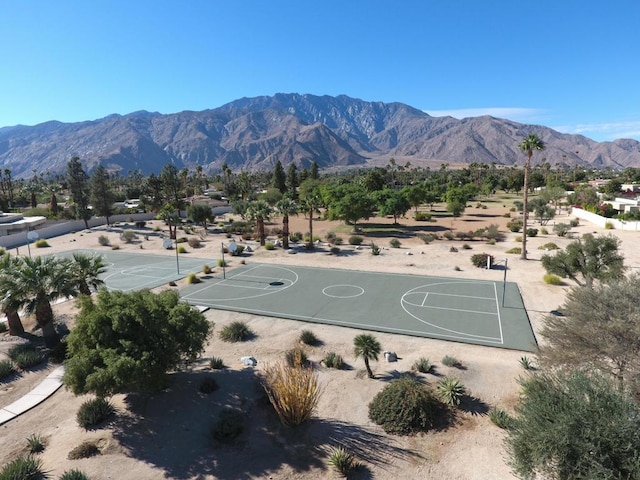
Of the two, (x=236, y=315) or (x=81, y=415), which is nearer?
(x=81, y=415)

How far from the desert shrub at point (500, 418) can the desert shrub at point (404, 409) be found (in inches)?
79.0

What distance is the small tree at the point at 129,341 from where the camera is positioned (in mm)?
13078

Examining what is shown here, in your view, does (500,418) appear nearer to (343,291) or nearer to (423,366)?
(423,366)

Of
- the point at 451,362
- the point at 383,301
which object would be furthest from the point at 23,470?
the point at 383,301

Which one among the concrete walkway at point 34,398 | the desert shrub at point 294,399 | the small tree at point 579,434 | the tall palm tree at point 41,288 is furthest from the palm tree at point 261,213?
the small tree at point 579,434

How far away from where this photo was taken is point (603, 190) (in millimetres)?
96188

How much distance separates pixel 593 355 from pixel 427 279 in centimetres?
2067

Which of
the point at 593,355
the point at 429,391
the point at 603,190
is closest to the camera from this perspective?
the point at 593,355

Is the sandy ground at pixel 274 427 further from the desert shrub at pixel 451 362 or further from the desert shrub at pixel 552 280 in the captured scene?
the desert shrub at pixel 552 280

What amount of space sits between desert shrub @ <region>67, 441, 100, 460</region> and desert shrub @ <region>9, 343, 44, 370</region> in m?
8.83

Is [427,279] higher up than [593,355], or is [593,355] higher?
[593,355]

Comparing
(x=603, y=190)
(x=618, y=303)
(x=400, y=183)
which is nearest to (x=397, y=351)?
(x=618, y=303)

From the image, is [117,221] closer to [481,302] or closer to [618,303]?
[481,302]

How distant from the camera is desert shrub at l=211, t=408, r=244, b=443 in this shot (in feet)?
44.1
